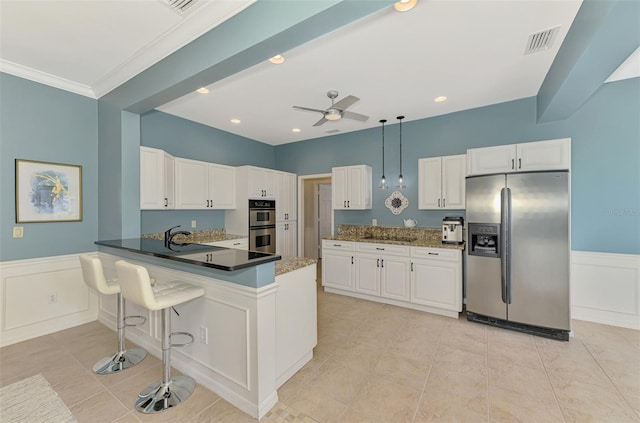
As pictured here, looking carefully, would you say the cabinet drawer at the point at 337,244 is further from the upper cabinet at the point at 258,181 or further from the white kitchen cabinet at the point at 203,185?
the white kitchen cabinet at the point at 203,185

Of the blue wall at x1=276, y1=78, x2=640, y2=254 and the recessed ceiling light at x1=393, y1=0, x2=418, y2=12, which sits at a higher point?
the recessed ceiling light at x1=393, y1=0, x2=418, y2=12

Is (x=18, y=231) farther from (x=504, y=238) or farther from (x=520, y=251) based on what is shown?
(x=520, y=251)

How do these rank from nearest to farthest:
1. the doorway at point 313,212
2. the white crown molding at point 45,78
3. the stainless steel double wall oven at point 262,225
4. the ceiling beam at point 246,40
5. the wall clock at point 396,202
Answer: the ceiling beam at point 246,40, the white crown molding at point 45,78, the wall clock at point 396,202, the stainless steel double wall oven at point 262,225, the doorway at point 313,212

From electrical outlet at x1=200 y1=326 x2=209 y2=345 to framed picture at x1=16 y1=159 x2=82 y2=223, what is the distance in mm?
2452

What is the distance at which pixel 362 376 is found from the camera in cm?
224

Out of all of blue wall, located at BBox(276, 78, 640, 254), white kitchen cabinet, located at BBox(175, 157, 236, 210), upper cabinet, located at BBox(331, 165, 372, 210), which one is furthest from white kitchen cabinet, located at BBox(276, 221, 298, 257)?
blue wall, located at BBox(276, 78, 640, 254)

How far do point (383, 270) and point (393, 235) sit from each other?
0.90 metres

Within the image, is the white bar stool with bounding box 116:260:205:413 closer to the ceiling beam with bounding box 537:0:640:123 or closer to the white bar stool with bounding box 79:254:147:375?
the white bar stool with bounding box 79:254:147:375

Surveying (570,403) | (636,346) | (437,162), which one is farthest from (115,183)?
(636,346)

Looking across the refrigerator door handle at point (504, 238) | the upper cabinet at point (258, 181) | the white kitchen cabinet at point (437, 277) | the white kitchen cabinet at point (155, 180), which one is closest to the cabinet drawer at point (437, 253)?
the white kitchen cabinet at point (437, 277)

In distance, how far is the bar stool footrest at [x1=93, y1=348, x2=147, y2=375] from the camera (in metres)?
2.31

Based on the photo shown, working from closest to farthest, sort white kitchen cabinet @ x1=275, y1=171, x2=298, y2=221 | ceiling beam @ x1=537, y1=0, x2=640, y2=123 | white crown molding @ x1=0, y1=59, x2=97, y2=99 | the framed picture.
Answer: ceiling beam @ x1=537, y1=0, x2=640, y2=123 → white crown molding @ x1=0, y1=59, x2=97, y2=99 → the framed picture → white kitchen cabinet @ x1=275, y1=171, x2=298, y2=221

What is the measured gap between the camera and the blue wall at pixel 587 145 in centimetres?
306

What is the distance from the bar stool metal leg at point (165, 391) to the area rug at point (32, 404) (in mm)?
422
